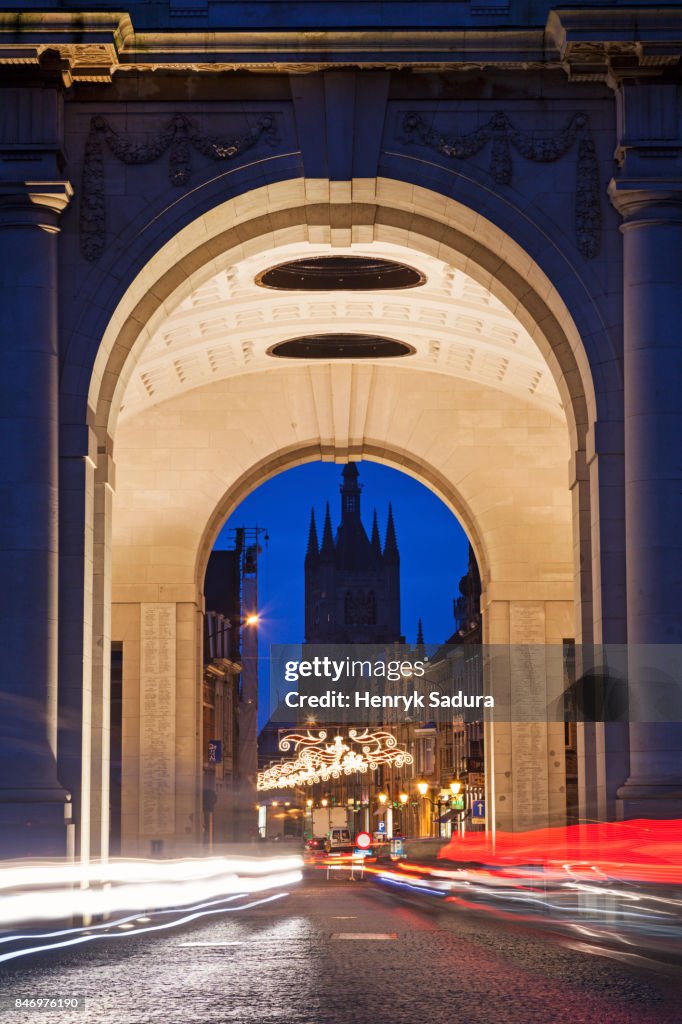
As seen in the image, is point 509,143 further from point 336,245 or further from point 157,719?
point 157,719

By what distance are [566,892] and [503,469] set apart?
2137 cm

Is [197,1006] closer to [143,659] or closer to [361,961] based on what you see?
[361,961]

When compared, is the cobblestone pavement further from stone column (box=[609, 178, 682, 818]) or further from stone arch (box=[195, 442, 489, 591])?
stone arch (box=[195, 442, 489, 591])

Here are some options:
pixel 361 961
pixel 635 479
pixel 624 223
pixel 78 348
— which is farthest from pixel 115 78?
pixel 361 961

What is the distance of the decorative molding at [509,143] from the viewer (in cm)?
2772

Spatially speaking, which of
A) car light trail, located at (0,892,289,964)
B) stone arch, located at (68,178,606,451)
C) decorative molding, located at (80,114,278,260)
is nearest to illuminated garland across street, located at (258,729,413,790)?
stone arch, located at (68,178,606,451)

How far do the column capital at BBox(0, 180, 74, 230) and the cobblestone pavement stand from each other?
1293 centimetres

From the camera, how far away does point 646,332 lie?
86.7 ft

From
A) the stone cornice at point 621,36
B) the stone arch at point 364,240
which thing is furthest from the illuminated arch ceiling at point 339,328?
the stone cornice at point 621,36

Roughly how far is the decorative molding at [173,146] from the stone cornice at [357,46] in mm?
996

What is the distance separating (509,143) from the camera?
2786 cm

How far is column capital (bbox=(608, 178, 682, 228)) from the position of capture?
26.7 m

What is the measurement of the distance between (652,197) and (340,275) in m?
13.4

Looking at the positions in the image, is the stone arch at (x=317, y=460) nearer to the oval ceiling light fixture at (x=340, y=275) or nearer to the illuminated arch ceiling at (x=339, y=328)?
the illuminated arch ceiling at (x=339, y=328)
